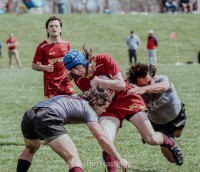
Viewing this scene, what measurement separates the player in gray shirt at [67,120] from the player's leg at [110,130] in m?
0.89

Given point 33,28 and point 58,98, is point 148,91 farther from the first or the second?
point 33,28

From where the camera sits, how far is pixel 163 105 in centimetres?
782

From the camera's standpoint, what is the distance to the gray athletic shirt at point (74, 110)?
600cm

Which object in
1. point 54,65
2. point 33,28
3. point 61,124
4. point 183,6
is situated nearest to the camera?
point 61,124

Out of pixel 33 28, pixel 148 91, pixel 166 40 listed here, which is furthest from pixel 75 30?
pixel 148 91

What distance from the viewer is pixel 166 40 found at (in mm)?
44312

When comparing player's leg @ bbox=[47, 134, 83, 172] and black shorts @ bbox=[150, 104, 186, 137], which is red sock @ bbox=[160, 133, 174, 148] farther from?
player's leg @ bbox=[47, 134, 83, 172]

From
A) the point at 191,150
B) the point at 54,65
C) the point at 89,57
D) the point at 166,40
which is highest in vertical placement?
the point at 89,57

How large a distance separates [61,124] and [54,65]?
13.0ft

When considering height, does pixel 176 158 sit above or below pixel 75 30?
above

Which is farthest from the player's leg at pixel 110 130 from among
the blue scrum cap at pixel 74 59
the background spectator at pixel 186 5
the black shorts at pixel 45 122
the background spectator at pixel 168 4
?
the background spectator at pixel 168 4

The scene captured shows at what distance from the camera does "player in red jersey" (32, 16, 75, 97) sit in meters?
9.81

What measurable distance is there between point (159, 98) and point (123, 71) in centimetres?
1745

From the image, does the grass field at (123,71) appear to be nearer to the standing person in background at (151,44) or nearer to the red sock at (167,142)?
the red sock at (167,142)
